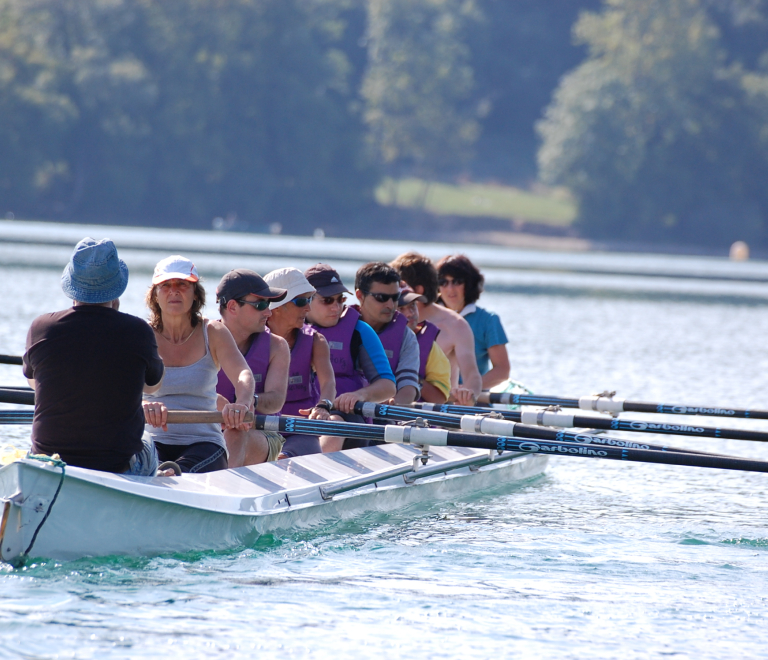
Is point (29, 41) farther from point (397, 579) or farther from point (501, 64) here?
point (397, 579)

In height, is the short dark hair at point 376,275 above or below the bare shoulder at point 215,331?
above

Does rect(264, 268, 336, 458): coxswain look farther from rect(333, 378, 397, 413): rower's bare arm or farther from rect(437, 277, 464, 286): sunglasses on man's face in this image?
rect(437, 277, 464, 286): sunglasses on man's face

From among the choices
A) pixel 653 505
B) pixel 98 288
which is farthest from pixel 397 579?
pixel 653 505

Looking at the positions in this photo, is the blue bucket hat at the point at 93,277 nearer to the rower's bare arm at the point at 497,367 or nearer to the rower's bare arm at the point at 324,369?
the rower's bare arm at the point at 324,369

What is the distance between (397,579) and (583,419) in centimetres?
252

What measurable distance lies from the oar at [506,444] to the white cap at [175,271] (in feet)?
3.55

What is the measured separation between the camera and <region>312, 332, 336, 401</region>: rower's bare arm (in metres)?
7.31

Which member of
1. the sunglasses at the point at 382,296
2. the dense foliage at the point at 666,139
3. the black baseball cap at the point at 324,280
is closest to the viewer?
the black baseball cap at the point at 324,280

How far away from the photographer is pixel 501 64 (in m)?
93.7

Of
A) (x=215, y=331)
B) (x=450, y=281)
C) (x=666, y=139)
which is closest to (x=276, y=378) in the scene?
(x=215, y=331)

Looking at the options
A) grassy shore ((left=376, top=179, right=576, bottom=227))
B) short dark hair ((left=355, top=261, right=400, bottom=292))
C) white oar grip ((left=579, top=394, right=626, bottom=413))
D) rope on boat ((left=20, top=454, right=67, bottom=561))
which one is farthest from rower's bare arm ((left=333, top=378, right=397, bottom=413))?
grassy shore ((left=376, top=179, right=576, bottom=227))

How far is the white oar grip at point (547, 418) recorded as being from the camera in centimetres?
825

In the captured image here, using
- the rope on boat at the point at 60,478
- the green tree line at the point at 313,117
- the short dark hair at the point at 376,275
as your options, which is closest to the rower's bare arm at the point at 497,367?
the short dark hair at the point at 376,275

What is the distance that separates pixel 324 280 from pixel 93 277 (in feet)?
8.16
